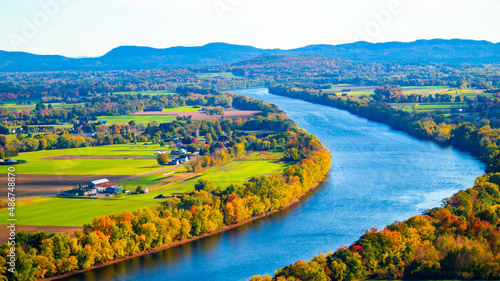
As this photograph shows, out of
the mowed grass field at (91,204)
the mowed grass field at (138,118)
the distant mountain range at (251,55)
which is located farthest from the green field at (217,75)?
the mowed grass field at (91,204)

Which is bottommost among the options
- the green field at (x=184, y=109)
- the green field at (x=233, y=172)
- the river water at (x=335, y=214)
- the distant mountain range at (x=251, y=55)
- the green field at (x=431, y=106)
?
the river water at (x=335, y=214)

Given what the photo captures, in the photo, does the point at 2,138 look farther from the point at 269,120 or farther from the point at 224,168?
the point at 269,120

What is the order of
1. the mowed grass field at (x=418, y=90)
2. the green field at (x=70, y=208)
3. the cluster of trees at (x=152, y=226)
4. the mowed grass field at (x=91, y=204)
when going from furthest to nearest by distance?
the mowed grass field at (x=418, y=90), the mowed grass field at (x=91, y=204), the green field at (x=70, y=208), the cluster of trees at (x=152, y=226)

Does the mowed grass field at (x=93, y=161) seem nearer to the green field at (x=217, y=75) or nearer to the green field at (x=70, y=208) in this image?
the green field at (x=70, y=208)

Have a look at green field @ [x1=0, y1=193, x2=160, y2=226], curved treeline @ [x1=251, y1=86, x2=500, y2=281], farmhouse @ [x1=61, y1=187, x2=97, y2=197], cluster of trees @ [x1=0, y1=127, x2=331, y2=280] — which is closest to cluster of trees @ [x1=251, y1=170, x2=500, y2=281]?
curved treeline @ [x1=251, y1=86, x2=500, y2=281]

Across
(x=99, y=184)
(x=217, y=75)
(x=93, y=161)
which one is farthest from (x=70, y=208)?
(x=217, y=75)

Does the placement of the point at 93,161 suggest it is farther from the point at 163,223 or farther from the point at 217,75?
the point at 217,75
